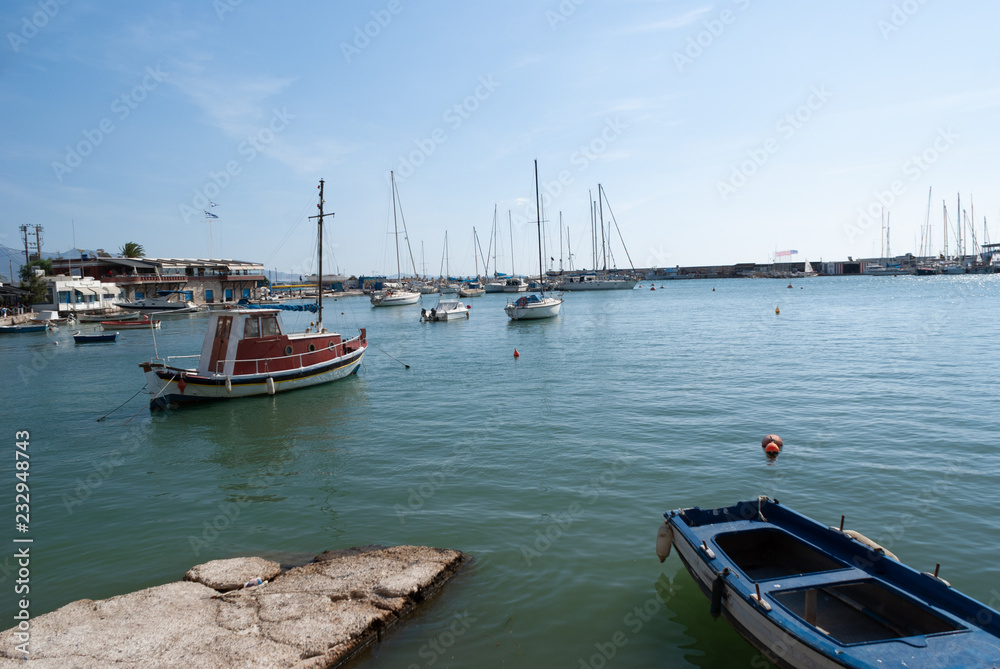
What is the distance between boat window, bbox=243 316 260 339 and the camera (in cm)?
2212

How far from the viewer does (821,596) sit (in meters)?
7.04

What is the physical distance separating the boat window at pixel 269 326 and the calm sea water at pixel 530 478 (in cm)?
270

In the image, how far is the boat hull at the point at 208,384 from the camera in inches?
826

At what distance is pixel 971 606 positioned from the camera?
5727mm

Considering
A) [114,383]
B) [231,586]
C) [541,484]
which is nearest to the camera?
[231,586]

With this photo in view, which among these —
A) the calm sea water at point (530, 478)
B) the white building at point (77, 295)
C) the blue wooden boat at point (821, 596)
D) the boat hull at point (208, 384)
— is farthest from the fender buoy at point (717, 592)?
the white building at point (77, 295)

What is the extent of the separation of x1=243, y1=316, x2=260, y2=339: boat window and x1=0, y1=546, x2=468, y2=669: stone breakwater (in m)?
15.0

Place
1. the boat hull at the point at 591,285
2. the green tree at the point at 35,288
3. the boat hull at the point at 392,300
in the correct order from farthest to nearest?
1. the boat hull at the point at 591,285
2. the boat hull at the point at 392,300
3. the green tree at the point at 35,288

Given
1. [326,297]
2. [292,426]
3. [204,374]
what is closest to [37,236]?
[326,297]

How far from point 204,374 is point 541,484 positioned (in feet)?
49.9

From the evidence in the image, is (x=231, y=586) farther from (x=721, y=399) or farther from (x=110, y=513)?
(x=721, y=399)

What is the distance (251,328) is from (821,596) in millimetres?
20554

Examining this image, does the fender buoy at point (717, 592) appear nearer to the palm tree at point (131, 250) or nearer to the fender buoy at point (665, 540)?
the fender buoy at point (665, 540)

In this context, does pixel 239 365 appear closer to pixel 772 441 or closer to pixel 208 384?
pixel 208 384
